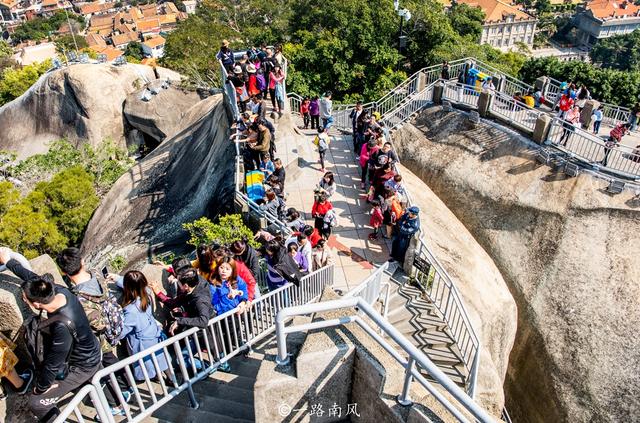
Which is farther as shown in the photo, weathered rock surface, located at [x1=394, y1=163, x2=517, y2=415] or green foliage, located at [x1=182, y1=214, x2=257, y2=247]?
weathered rock surface, located at [x1=394, y1=163, x2=517, y2=415]

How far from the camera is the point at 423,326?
9.96 m

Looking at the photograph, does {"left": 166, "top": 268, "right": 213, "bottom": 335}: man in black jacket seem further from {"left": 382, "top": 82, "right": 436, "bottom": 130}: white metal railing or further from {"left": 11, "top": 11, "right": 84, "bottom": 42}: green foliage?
{"left": 11, "top": 11, "right": 84, "bottom": 42}: green foliage

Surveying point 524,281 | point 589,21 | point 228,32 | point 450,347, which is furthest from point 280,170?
point 589,21

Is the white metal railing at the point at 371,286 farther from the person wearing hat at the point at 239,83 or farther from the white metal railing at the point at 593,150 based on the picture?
the white metal railing at the point at 593,150

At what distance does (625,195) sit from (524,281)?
3.68 m

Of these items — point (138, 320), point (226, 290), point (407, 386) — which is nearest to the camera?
point (407, 386)

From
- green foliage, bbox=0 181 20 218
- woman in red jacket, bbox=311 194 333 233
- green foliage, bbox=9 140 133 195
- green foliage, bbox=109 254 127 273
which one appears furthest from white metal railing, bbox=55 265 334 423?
green foliage, bbox=9 140 133 195

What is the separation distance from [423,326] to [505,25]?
111 m

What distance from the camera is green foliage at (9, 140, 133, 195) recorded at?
73.5 feet

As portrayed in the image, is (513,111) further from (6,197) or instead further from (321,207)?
(6,197)

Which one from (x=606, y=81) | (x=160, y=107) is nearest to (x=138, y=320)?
(x=160, y=107)

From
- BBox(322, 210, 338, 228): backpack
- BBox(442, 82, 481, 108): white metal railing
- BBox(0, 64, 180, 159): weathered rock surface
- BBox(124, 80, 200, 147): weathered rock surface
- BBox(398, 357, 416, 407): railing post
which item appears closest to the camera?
BBox(398, 357, 416, 407): railing post

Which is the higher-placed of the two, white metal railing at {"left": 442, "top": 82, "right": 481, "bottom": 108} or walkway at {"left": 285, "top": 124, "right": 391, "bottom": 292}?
white metal railing at {"left": 442, "top": 82, "right": 481, "bottom": 108}

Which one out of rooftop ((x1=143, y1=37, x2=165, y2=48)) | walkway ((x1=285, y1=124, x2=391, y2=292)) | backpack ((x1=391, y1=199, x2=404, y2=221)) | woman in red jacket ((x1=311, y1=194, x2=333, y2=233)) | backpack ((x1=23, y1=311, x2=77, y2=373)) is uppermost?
backpack ((x1=23, y1=311, x2=77, y2=373))
